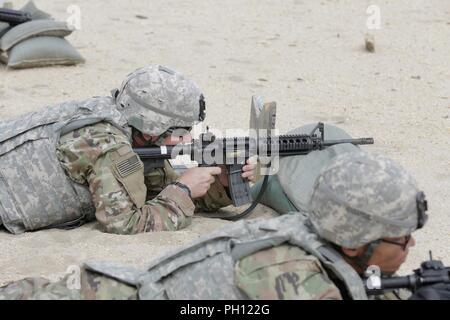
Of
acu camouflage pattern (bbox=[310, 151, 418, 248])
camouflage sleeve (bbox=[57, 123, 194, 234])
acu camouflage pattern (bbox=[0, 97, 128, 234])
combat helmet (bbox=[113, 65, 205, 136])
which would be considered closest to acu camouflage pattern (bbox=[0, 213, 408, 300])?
acu camouflage pattern (bbox=[310, 151, 418, 248])

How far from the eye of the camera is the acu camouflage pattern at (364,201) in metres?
3.29

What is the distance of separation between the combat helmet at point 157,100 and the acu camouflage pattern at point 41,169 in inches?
3.2

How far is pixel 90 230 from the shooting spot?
513cm

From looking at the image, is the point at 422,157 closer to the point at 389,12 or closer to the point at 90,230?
the point at 90,230

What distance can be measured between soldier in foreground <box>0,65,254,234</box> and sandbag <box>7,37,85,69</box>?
364 centimetres

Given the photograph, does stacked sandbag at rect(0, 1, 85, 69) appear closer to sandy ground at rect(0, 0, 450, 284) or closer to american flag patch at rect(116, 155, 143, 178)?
sandy ground at rect(0, 0, 450, 284)

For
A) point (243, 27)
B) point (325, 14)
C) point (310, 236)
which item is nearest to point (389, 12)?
point (325, 14)

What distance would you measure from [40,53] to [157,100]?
13.1 feet

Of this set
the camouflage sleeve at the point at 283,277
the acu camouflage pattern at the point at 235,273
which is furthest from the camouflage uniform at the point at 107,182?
the camouflage sleeve at the point at 283,277

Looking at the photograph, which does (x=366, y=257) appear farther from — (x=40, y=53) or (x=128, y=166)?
(x=40, y=53)

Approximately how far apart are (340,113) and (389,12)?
11.1ft

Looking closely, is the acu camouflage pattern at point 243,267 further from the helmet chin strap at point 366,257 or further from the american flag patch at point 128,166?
the american flag patch at point 128,166

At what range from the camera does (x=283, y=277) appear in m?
3.22

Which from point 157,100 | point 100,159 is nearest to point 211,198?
point 157,100
